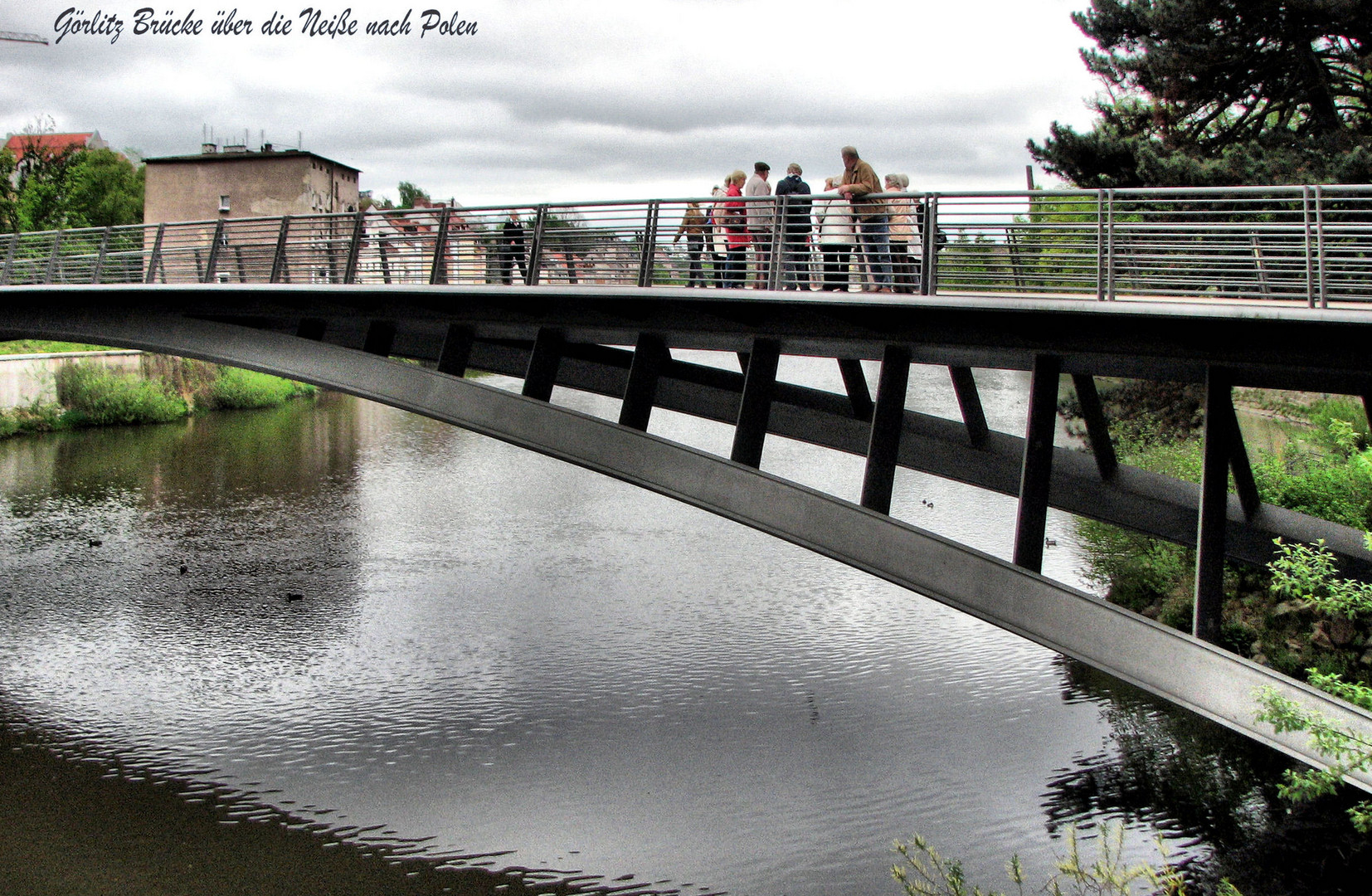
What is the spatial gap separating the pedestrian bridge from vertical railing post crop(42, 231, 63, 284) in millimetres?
642

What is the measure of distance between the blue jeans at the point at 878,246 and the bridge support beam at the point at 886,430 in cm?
60

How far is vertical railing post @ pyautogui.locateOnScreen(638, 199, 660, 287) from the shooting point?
977 cm

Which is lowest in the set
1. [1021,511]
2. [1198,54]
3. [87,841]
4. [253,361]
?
[87,841]

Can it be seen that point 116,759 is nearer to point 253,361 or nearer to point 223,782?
point 223,782

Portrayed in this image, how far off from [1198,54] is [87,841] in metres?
16.4

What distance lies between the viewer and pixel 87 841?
943cm

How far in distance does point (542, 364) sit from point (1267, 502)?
28.1ft

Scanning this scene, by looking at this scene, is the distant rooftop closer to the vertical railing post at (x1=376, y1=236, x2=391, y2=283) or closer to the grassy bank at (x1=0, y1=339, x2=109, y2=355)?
the grassy bank at (x1=0, y1=339, x2=109, y2=355)

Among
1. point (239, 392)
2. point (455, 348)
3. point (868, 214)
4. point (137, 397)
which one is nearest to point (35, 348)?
point (137, 397)

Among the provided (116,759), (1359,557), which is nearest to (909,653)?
(1359,557)

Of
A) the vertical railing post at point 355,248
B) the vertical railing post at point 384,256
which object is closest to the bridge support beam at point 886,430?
the vertical railing post at point 384,256

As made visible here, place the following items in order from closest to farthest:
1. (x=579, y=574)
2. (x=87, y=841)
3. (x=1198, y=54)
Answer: (x=87, y=841)
(x=1198, y=54)
(x=579, y=574)

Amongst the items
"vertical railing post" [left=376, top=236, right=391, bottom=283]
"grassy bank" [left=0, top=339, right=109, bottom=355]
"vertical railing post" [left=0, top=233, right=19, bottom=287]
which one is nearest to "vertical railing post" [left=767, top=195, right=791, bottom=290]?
"vertical railing post" [left=376, top=236, right=391, bottom=283]

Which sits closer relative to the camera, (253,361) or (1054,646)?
(1054,646)
